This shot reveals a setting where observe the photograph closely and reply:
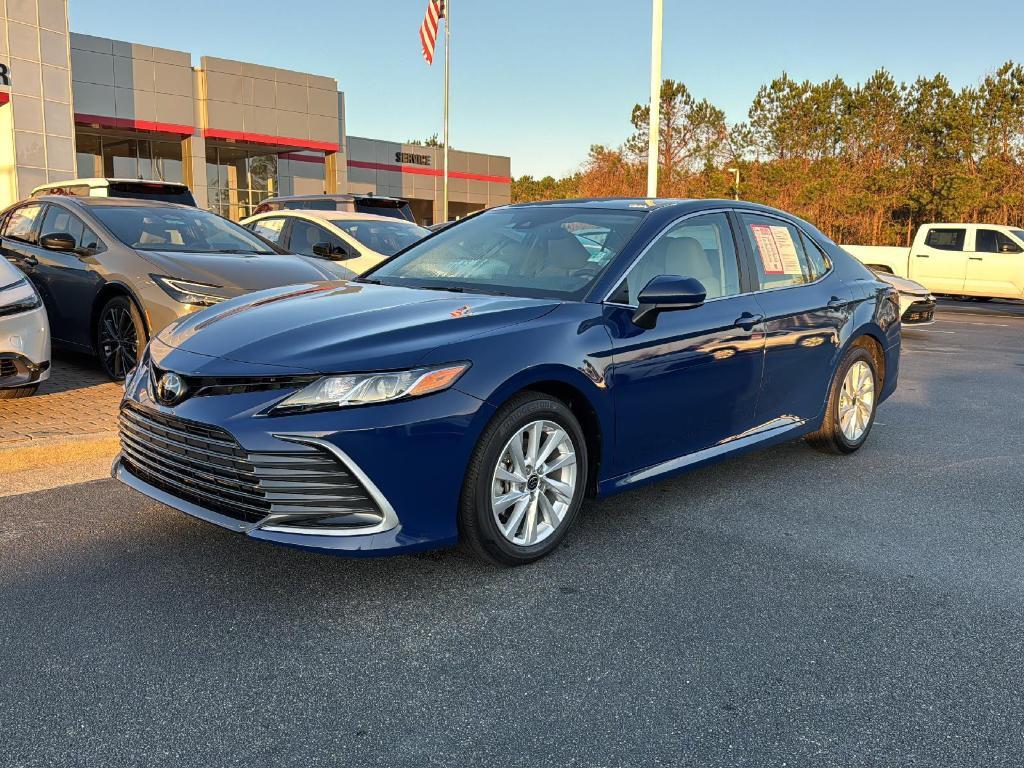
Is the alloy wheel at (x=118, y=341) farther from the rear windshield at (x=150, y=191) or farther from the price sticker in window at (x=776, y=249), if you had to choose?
the price sticker in window at (x=776, y=249)

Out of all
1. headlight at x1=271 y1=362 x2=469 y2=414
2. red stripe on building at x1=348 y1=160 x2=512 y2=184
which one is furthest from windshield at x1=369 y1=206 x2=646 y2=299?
red stripe on building at x1=348 y1=160 x2=512 y2=184

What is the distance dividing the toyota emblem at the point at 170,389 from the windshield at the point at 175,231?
4374mm

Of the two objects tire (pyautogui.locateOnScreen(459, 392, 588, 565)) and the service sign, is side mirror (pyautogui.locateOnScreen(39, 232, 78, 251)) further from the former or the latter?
the service sign

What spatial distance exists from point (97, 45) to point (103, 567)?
31.4 metres

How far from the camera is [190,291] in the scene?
279 inches

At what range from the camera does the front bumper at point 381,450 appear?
3318 mm

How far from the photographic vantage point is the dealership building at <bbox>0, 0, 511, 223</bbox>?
24297mm

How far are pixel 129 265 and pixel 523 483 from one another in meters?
4.92

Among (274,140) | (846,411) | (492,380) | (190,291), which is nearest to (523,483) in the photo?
(492,380)

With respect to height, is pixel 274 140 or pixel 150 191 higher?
pixel 274 140

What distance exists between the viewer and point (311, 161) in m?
39.9

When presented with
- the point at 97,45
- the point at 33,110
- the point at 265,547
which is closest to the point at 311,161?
the point at 97,45

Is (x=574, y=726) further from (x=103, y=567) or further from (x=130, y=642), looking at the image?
(x=103, y=567)

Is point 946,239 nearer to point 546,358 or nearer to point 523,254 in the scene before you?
point 523,254
